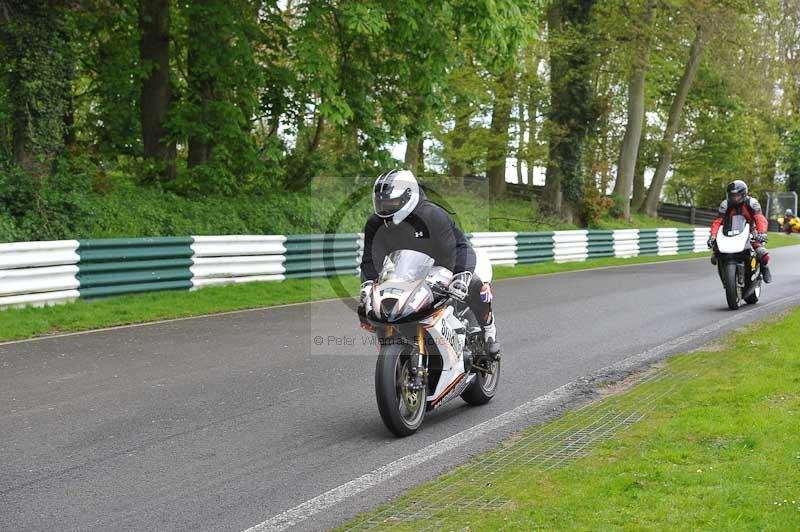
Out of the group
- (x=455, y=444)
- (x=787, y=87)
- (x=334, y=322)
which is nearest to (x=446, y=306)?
(x=455, y=444)

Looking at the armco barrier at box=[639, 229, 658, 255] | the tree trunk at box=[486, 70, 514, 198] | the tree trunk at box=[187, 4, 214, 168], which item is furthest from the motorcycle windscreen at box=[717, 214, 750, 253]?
the tree trunk at box=[486, 70, 514, 198]

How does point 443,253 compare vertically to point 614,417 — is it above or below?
above

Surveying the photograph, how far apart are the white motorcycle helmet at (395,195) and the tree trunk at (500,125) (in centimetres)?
2965

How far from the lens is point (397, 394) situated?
692cm

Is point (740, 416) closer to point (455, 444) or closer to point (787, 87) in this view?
point (455, 444)

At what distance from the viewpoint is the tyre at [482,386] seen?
815cm

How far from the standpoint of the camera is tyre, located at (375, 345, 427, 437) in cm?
674

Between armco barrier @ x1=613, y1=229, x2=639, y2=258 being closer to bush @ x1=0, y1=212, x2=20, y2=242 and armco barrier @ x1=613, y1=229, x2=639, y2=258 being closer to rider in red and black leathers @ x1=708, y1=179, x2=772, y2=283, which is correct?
rider in red and black leathers @ x1=708, y1=179, x2=772, y2=283

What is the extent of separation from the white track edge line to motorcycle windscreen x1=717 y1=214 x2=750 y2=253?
14.5 feet

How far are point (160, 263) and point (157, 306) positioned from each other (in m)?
1.45

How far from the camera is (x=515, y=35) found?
68.0 ft

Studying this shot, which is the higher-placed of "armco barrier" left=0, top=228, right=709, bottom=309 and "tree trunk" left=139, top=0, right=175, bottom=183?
"tree trunk" left=139, top=0, right=175, bottom=183

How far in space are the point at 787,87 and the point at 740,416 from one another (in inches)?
1711

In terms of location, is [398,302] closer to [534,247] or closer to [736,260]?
[736,260]
